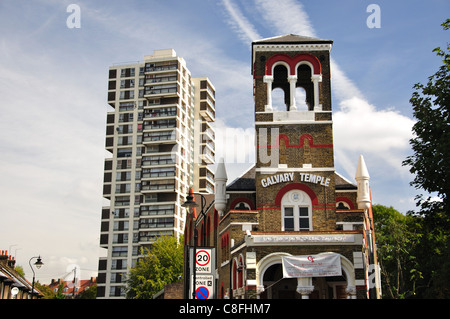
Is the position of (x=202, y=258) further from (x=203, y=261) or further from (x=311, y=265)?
(x=311, y=265)

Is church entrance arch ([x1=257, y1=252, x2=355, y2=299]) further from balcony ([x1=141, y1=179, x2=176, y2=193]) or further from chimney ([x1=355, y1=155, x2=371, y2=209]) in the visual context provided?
balcony ([x1=141, y1=179, x2=176, y2=193])

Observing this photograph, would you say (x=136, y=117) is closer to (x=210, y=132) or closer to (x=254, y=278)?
(x=210, y=132)

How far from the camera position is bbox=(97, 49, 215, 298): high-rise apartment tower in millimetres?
98250

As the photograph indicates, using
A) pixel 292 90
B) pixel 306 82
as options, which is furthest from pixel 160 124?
pixel 292 90

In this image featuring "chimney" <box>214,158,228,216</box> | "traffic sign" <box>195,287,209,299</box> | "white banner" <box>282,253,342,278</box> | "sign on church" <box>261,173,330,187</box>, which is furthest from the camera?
"chimney" <box>214,158,228,216</box>

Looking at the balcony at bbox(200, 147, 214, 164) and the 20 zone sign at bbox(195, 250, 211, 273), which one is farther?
the balcony at bbox(200, 147, 214, 164)

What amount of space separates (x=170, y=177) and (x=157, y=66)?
77.9 feet

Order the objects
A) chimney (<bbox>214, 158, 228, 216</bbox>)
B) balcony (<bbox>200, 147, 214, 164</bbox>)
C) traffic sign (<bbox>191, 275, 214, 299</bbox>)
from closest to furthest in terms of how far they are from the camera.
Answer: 1. traffic sign (<bbox>191, 275, 214, 299</bbox>)
2. chimney (<bbox>214, 158, 228, 216</bbox>)
3. balcony (<bbox>200, 147, 214, 164</bbox>)

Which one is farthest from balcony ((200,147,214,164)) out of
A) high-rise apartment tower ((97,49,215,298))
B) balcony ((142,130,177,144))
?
balcony ((142,130,177,144))

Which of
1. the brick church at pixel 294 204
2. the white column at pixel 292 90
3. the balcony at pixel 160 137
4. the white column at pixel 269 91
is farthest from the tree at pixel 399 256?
the balcony at pixel 160 137

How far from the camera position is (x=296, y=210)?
35.2 metres

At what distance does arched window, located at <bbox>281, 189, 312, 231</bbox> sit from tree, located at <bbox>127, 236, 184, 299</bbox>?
113ft

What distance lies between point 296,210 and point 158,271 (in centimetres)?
3606
